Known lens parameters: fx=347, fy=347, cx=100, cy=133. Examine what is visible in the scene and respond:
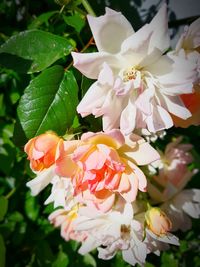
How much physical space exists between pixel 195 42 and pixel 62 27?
361mm

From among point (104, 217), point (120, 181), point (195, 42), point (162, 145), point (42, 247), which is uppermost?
point (195, 42)

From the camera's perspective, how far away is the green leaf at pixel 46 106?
507mm

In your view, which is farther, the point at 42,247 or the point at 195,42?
the point at 42,247

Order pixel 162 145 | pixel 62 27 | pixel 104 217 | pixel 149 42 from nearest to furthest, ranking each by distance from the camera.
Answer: pixel 149 42 → pixel 104 217 → pixel 62 27 → pixel 162 145

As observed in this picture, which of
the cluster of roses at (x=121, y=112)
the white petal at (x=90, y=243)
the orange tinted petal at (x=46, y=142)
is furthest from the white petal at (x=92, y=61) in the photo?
the white petal at (x=90, y=243)

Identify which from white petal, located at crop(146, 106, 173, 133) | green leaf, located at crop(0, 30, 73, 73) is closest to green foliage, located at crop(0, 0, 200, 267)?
green leaf, located at crop(0, 30, 73, 73)

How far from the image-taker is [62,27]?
28.8 inches

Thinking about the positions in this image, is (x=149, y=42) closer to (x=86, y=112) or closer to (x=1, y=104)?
(x=86, y=112)

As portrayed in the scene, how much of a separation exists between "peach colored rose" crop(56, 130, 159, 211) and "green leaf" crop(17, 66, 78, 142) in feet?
0.19

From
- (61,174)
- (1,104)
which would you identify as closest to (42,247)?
(1,104)

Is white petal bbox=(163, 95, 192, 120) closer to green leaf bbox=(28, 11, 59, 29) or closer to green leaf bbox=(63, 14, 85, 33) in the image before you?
green leaf bbox=(63, 14, 85, 33)

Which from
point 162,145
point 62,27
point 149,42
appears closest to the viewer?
point 149,42

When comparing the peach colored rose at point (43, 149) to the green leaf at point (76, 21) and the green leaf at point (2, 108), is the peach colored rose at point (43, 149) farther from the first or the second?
the green leaf at point (2, 108)

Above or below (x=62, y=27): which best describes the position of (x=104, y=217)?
below
